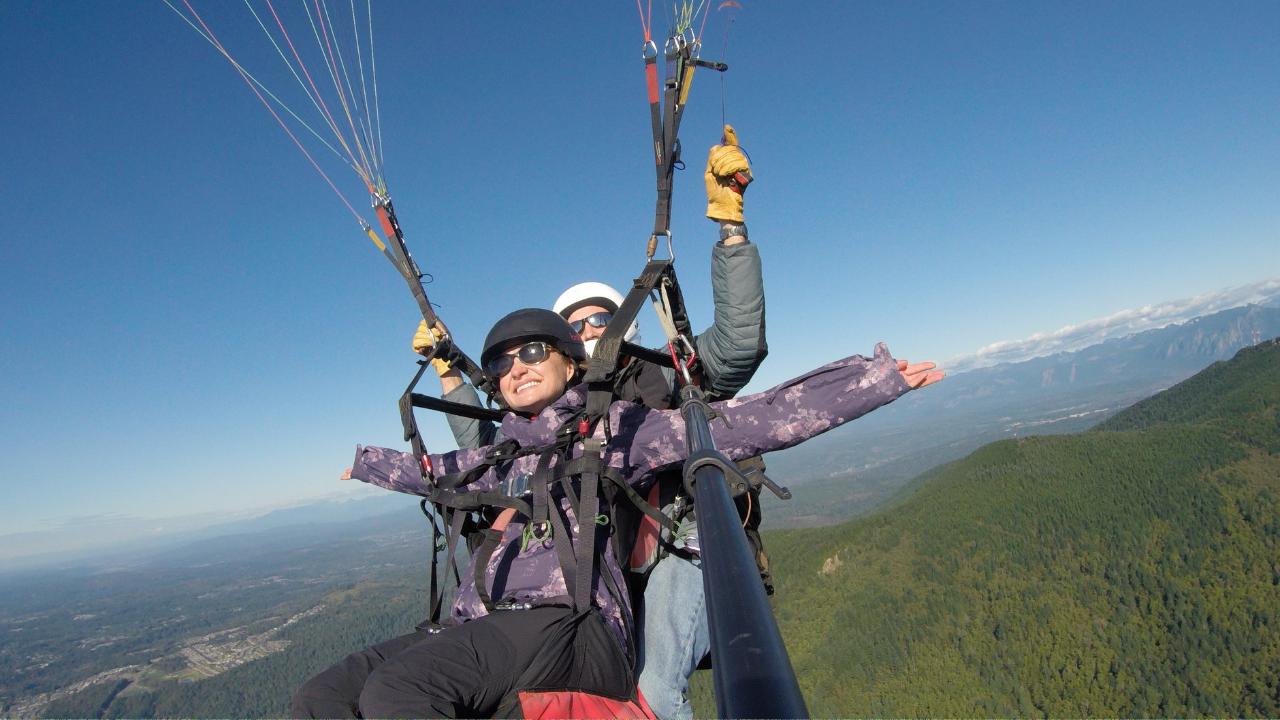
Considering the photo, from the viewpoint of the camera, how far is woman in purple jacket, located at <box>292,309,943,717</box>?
2496 millimetres

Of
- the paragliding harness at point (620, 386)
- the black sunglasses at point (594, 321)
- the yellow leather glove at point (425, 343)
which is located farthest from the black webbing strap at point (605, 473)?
the yellow leather glove at point (425, 343)

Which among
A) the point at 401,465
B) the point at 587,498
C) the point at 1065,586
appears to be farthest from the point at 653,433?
the point at 1065,586

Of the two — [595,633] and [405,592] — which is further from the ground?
[595,633]

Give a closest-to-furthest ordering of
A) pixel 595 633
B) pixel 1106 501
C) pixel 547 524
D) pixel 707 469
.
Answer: pixel 707 469 → pixel 595 633 → pixel 547 524 → pixel 1106 501

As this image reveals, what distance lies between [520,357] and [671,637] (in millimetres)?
1881

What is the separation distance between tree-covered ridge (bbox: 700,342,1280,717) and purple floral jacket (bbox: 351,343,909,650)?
82.3 m

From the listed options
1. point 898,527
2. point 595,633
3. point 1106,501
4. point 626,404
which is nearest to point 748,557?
point 595,633

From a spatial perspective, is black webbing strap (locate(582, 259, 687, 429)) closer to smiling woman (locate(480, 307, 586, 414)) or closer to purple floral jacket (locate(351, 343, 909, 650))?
purple floral jacket (locate(351, 343, 909, 650))

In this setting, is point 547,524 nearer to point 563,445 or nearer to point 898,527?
point 563,445

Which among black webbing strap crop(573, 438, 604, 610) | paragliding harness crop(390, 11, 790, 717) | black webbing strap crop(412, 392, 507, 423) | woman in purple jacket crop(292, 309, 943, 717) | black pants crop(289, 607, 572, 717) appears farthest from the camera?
black webbing strap crop(412, 392, 507, 423)

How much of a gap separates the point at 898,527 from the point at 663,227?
396 feet

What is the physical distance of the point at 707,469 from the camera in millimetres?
1823

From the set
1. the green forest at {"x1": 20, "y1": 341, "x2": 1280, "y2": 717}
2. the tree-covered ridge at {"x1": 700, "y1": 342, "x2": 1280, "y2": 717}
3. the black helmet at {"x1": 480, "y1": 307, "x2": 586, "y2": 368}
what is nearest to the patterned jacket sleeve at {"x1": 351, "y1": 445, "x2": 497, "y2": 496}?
the black helmet at {"x1": 480, "y1": 307, "x2": 586, "y2": 368}

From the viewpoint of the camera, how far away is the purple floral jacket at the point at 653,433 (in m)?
2.80
